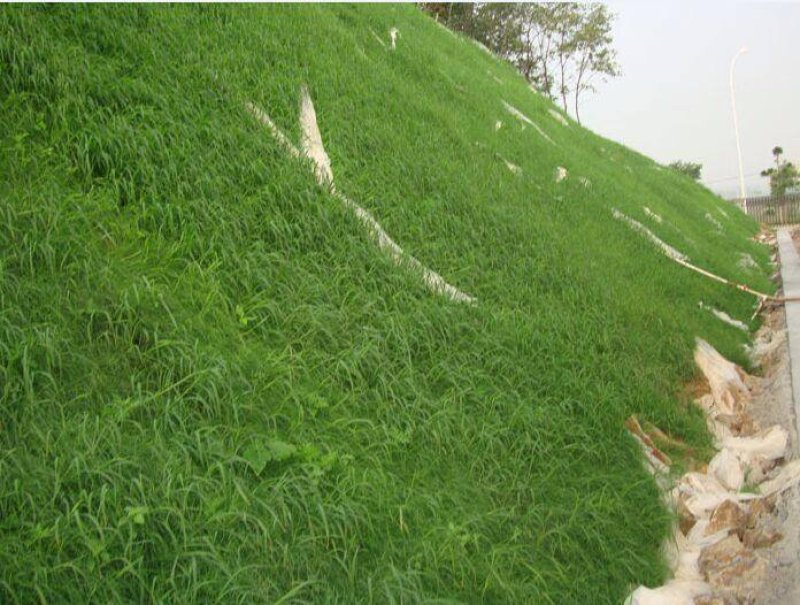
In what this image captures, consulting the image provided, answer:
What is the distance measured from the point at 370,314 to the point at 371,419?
86 centimetres

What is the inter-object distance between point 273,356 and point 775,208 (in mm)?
35716

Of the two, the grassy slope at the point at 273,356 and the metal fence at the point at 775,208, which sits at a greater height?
the metal fence at the point at 775,208

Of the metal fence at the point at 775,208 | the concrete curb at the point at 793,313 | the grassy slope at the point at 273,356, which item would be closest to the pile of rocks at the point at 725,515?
the grassy slope at the point at 273,356

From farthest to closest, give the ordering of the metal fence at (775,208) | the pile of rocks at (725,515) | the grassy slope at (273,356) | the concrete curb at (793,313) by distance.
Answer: the metal fence at (775,208) < the concrete curb at (793,313) < the pile of rocks at (725,515) < the grassy slope at (273,356)

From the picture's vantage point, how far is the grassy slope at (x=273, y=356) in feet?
9.63

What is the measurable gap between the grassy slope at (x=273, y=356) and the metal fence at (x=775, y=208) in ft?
99.3

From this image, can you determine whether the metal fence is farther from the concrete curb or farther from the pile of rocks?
the pile of rocks

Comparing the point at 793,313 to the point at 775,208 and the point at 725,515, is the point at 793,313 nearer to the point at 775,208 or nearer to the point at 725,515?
the point at 725,515

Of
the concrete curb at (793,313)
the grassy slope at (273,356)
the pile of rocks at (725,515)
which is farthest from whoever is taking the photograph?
the concrete curb at (793,313)

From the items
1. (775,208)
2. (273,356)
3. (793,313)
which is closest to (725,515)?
(273,356)

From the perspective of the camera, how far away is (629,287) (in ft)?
24.3

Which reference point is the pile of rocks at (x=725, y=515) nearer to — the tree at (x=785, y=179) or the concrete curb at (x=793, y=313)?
the concrete curb at (x=793, y=313)

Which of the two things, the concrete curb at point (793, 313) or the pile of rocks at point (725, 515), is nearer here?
the pile of rocks at point (725, 515)

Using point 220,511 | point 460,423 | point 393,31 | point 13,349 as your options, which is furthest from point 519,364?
point 393,31
